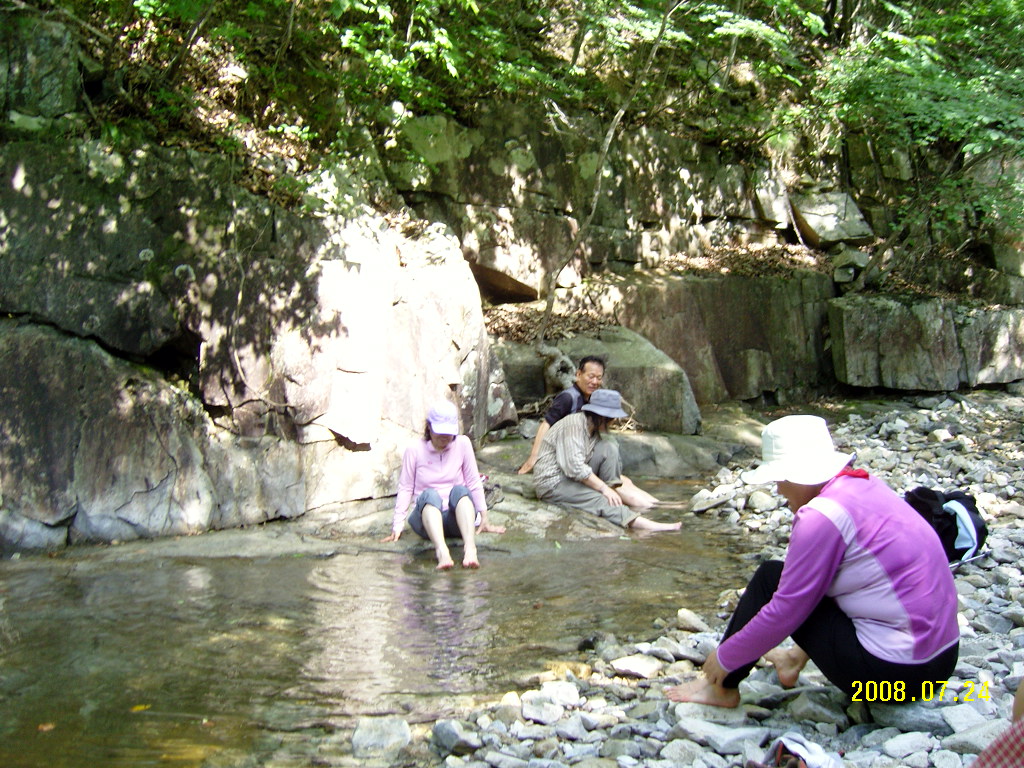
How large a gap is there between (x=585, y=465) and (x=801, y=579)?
4618mm

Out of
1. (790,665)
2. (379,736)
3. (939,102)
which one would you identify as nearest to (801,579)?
(790,665)

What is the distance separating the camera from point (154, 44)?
842 cm

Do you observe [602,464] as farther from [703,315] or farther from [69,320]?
[703,315]

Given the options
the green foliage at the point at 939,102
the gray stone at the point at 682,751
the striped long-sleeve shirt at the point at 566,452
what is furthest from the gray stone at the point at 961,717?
the green foliage at the point at 939,102

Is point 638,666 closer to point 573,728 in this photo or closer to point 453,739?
point 573,728

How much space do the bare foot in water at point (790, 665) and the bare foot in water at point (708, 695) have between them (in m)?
0.22

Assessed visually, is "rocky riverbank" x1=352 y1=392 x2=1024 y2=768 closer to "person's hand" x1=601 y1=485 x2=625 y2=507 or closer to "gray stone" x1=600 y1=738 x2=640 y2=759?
"gray stone" x1=600 y1=738 x2=640 y2=759

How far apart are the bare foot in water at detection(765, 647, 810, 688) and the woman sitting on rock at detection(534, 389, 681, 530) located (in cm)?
386

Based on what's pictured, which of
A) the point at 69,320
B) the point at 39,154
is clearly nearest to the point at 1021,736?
the point at 69,320

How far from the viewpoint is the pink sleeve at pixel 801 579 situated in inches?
112

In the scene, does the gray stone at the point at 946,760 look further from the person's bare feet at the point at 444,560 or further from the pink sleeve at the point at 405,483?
the pink sleeve at the point at 405,483

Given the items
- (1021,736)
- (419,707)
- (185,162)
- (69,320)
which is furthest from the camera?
(185,162)

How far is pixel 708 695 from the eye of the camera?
3.42 metres

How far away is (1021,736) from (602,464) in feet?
19.9
